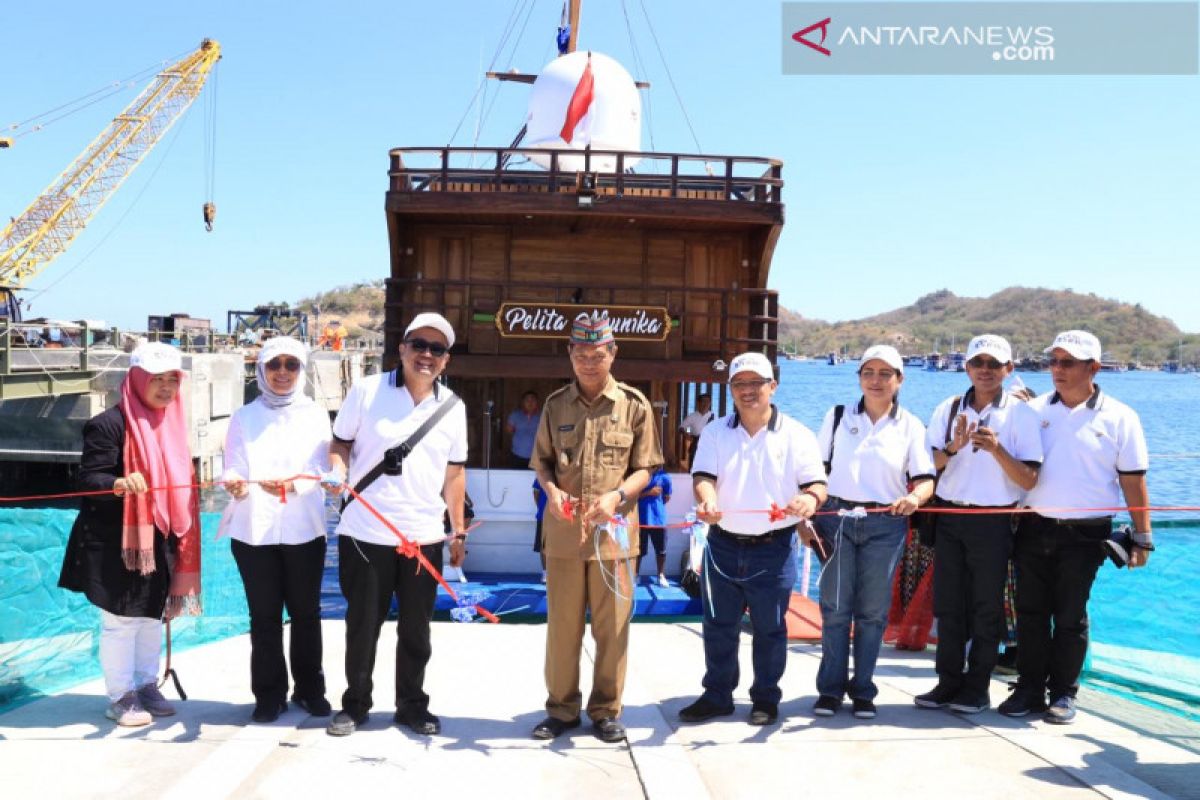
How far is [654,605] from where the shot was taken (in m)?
8.68

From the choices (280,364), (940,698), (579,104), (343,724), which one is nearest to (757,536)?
(940,698)

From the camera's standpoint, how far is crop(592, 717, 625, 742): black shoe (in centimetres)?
423

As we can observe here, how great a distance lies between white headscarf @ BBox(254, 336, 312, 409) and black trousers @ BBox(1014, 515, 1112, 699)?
3.73 meters

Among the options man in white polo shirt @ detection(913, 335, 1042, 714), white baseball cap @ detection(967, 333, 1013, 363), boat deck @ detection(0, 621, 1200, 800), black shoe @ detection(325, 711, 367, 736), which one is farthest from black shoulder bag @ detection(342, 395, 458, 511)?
white baseball cap @ detection(967, 333, 1013, 363)

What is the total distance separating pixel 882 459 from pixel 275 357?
2995 millimetres

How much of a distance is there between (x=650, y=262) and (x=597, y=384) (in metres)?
6.93

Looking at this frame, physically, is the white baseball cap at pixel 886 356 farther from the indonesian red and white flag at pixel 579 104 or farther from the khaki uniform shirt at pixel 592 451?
the indonesian red and white flag at pixel 579 104

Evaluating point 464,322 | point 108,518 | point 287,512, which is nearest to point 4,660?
point 108,518

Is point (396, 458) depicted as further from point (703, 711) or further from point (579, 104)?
point (579, 104)

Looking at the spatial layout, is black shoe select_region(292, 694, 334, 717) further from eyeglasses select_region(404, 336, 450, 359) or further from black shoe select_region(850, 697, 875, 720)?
black shoe select_region(850, 697, 875, 720)

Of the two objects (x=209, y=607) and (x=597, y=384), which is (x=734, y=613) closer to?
(x=597, y=384)

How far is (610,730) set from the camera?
424 cm

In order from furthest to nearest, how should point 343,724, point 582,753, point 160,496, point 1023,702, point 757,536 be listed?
point 1023,702
point 757,536
point 160,496
point 343,724
point 582,753

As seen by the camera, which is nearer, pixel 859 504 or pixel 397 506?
pixel 397 506
